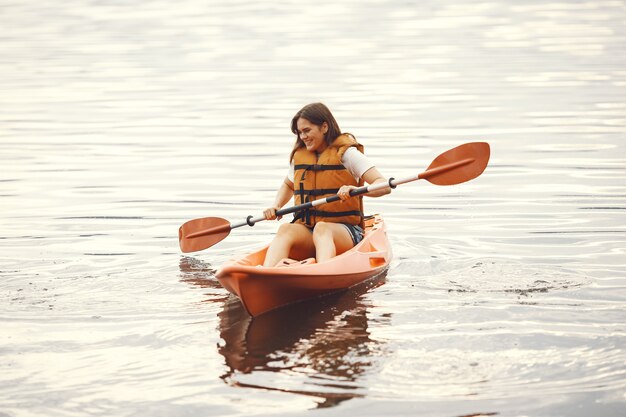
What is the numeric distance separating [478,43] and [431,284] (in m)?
18.0

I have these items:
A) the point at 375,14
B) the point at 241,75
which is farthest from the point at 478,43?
the point at 375,14

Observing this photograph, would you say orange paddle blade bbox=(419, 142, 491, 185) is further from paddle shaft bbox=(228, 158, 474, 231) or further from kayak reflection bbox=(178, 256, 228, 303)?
kayak reflection bbox=(178, 256, 228, 303)

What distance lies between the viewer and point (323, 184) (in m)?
7.34

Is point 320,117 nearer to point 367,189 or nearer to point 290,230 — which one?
point 367,189

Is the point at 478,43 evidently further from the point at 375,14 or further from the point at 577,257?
the point at 577,257

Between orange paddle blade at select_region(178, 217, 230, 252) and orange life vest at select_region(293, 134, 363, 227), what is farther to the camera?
orange paddle blade at select_region(178, 217, 230, 252)

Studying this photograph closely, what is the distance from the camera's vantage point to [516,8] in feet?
112

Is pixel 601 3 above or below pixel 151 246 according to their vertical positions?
above

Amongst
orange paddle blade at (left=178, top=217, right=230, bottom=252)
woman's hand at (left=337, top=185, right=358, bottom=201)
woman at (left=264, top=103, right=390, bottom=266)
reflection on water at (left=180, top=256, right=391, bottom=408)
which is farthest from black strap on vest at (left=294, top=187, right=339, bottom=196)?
orange paddle blade at (left=178, top=217, right=230, bottom=252)

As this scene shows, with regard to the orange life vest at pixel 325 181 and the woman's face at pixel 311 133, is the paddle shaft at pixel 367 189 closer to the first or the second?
the orange life vest at pixel 325 181

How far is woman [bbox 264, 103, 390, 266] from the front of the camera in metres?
7.14

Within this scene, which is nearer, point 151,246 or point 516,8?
point 151,246

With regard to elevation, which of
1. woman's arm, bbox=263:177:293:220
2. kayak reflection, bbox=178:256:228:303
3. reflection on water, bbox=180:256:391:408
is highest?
woman's arm, bbox=263:177:293:220

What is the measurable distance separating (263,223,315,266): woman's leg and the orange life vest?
6.5 inches
